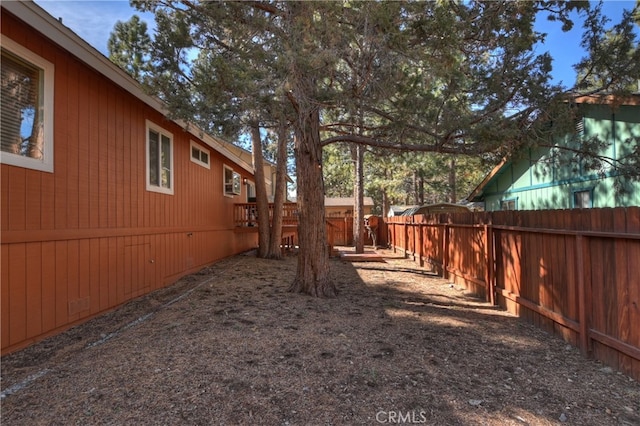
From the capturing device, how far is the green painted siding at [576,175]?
258 inches

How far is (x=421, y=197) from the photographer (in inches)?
1021

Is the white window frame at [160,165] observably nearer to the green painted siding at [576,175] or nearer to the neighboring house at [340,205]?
the green painted siding at [576,175]

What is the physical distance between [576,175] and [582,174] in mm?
322

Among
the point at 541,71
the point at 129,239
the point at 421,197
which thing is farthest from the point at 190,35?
the point at 421,197

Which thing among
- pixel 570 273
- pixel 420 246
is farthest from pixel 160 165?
pixel 420 246

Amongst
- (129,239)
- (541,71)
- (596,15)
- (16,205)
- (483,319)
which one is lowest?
(483,319)

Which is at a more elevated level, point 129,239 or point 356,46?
point 356,46

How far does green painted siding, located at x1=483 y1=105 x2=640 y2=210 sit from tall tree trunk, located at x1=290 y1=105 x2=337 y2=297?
3235 mm

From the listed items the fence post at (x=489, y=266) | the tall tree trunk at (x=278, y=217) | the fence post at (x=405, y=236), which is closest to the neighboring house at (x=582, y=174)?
the fence post at (x=489, y=266)

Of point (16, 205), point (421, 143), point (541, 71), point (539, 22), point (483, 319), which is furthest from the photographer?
point (421, 143)

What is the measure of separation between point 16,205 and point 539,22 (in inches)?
293

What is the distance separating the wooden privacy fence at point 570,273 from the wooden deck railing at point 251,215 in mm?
6887

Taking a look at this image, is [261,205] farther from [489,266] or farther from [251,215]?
[489,266]

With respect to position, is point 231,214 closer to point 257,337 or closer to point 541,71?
point 257,337
